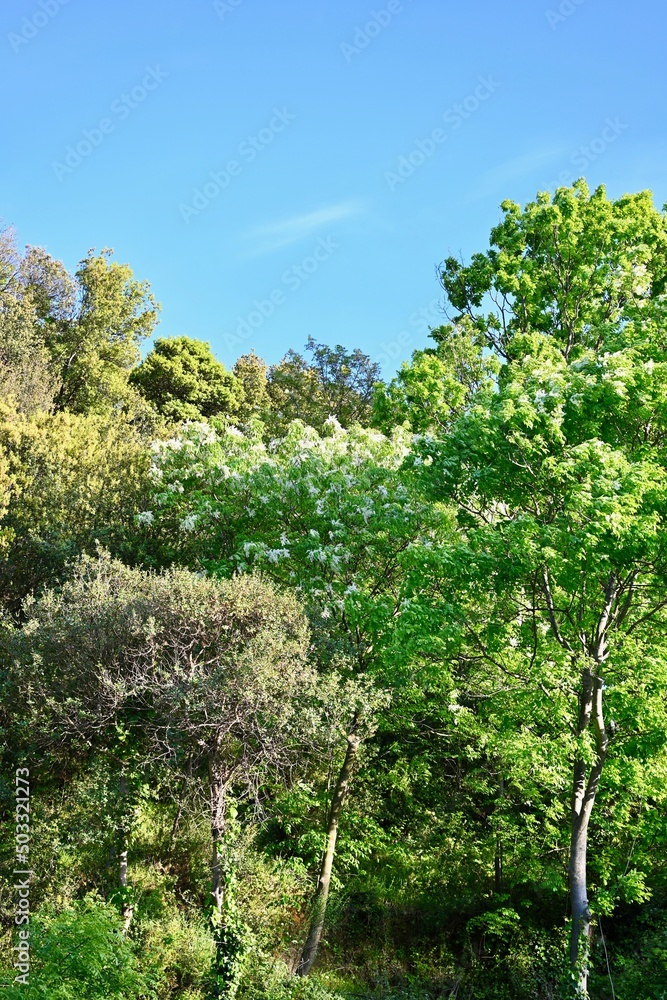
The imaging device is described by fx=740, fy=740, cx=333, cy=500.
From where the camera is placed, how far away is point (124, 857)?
1127 centimetres

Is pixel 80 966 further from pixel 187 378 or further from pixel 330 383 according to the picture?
pixel 187 378

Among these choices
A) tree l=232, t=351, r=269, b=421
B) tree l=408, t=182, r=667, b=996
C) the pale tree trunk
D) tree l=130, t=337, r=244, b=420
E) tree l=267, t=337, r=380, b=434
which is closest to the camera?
tree l=408, t=182, r=667, b=996

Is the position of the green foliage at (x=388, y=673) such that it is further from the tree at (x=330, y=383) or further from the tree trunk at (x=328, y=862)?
the tree at (x=330, y=383)

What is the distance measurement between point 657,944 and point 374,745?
5406mm

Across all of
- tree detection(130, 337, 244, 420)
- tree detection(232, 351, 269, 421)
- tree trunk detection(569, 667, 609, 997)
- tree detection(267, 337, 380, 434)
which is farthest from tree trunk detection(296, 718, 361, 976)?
tree detection(232, 351, 269, 421)

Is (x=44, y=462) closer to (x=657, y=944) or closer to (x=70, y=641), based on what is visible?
(x=70, y=641)

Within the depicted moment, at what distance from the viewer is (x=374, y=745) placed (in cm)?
1395

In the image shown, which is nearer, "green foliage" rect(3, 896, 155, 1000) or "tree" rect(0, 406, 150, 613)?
"green foliage" rect(3, 896, 155, 1000)

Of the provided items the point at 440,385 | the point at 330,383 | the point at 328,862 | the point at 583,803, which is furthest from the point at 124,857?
the point at 330,383

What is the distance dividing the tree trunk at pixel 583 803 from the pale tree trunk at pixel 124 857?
6.43 metres

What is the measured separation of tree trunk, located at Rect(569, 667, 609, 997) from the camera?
1054 centimetres

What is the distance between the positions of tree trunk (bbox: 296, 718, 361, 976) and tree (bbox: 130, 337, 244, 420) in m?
26.1

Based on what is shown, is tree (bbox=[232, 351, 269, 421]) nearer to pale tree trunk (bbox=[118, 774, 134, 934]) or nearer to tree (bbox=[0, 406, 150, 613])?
tree (bbox=[0, 406, 150, 613])

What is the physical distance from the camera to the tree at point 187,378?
3731 cm
